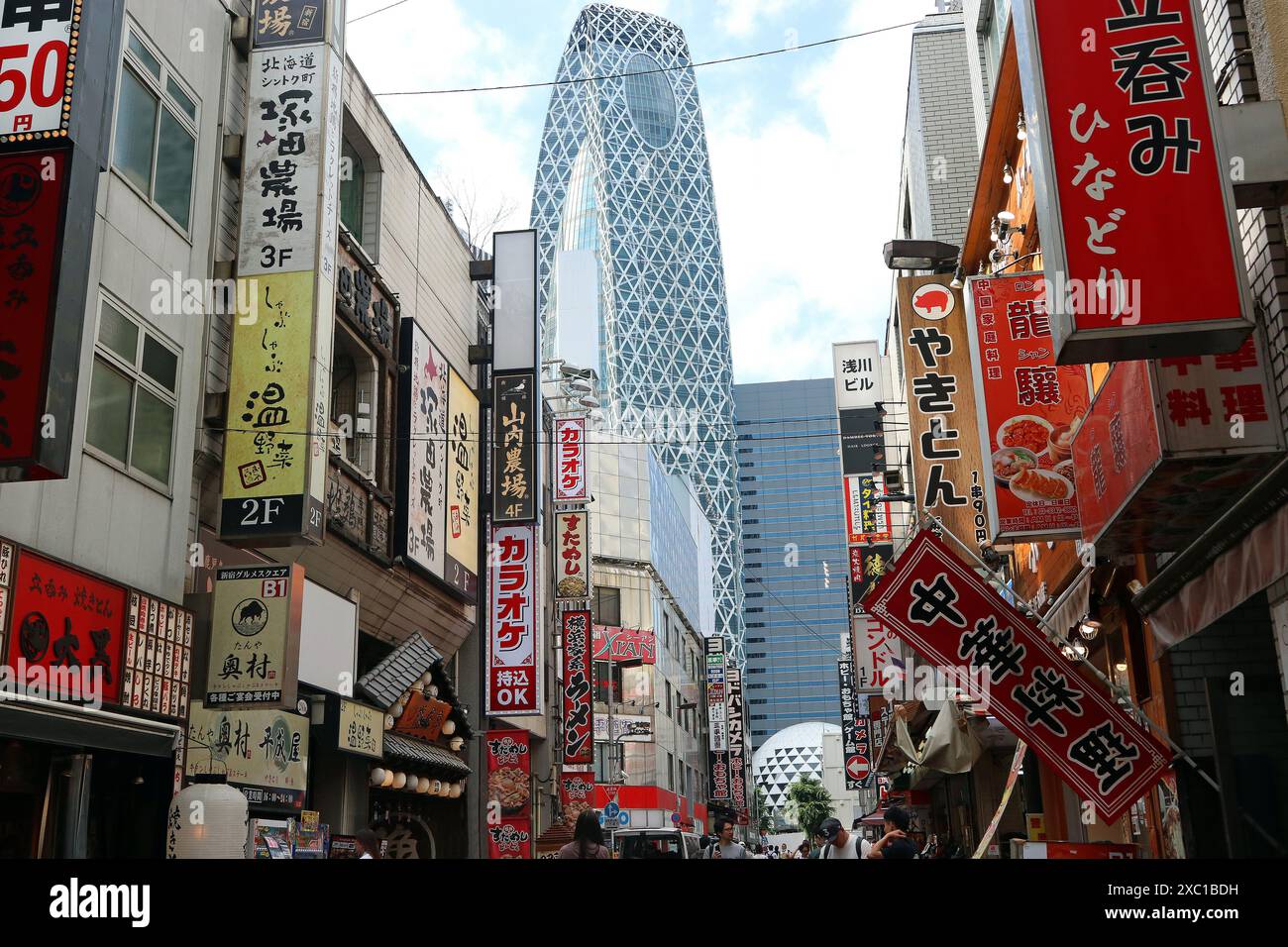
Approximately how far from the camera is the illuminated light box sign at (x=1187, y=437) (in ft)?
25.0

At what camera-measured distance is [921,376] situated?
17547mm

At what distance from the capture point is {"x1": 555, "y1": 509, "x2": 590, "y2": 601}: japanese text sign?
34.4 metres

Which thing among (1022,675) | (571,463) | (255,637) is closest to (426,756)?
(255,637)

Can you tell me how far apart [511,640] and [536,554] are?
Answer: 2040 mm

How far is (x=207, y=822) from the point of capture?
12086 mm

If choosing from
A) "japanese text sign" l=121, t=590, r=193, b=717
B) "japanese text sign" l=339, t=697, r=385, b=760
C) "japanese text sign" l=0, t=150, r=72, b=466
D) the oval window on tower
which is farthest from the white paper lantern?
the oval window on tower

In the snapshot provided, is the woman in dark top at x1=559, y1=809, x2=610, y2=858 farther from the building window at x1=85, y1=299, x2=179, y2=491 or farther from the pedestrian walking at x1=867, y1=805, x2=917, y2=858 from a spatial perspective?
the building window at x1=85, y1=299, x2=179, y2=491

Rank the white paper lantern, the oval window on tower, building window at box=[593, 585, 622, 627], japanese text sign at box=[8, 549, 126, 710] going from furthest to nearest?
the oval window on tower
building window at box=[593, 585, 622, 627]
the white paper lantern
japanese text sign at box=[8, 549, 126, 710]

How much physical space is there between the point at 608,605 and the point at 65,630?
181 feet

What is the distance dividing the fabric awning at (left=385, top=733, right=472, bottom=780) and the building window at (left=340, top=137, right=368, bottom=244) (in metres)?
9.68

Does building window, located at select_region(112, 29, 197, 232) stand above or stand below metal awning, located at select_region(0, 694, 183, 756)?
above

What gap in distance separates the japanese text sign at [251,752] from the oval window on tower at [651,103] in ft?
465

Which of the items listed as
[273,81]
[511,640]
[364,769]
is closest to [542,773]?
[511,640]

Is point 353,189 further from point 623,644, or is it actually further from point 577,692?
point 623,644
